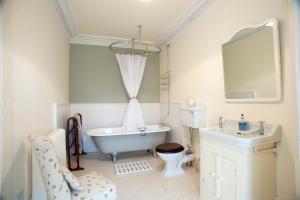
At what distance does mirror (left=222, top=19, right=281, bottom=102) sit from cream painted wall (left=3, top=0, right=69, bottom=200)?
2168 millimetres

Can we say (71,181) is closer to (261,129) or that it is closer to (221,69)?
(261,129)

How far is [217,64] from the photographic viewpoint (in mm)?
2258

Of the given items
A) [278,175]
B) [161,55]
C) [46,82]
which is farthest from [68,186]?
[161,55]

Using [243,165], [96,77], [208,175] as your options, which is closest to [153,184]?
[208,175]

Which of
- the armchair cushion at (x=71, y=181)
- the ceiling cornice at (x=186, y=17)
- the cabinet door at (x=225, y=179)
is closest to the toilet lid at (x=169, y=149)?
the cabinet door at (x=225, y=179)

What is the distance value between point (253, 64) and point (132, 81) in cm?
253

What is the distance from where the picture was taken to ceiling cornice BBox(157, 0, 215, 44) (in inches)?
94.7

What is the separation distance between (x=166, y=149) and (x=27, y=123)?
182 cm

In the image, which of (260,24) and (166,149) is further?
(166,149)

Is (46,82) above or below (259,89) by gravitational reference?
above

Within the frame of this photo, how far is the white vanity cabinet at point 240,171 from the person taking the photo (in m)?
1.37

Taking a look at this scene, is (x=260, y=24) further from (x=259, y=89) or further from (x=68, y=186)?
(x=68, y=186)

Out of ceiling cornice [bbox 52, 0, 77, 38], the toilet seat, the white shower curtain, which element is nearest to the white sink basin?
the toilet seat

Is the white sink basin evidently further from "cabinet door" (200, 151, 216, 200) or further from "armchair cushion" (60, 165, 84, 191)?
"armchair cushion" (60, 165, 84, 191)
